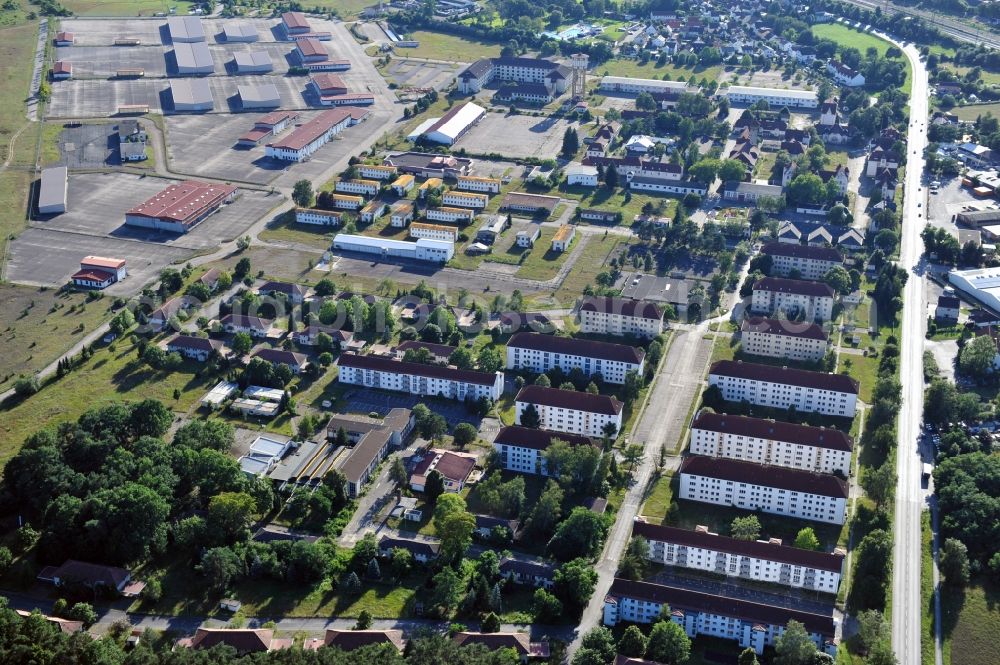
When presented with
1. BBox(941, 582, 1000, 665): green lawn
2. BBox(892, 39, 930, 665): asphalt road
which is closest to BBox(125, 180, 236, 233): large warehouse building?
BBox(892, 39, 930, 665): asphalt road

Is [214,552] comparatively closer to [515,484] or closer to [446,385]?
[515,484]

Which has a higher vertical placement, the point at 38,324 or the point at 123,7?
the point at 123,7

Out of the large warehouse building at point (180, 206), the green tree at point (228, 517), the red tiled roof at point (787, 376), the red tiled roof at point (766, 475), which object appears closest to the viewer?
the green tree at point (228, 517)

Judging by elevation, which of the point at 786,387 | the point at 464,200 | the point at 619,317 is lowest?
the point at 464,200

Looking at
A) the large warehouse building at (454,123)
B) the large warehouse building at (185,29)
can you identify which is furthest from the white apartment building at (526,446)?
the large warehouse building at (185,29)

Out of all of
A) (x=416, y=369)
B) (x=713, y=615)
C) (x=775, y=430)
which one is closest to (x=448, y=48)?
(x=416, y=369)

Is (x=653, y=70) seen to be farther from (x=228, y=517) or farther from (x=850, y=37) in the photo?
(x=228, y=517)

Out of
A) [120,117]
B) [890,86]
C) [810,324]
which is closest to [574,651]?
[810,324]

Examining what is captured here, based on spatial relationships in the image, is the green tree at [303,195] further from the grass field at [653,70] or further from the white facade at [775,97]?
the white facade at [775,97]
